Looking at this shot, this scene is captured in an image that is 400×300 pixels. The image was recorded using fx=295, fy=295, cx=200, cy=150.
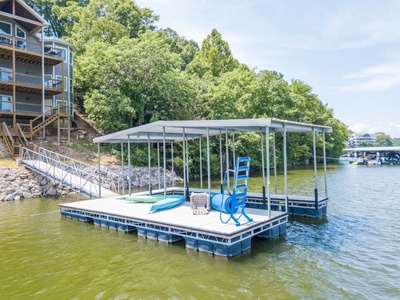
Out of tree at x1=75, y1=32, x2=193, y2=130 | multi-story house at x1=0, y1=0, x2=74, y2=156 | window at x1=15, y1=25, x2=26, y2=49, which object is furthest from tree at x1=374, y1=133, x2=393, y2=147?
window at x1=15, y1=25, x2=26, y2=49

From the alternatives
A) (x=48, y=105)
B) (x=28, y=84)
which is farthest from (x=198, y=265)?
(x=48, y=105)

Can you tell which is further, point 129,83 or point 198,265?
point 129,83

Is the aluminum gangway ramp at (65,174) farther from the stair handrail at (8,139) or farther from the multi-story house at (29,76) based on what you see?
the multi-story house at (29,76)

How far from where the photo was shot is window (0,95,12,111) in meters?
24.5

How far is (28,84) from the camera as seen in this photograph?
24469 millimetres

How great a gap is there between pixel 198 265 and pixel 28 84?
2374 centimetres

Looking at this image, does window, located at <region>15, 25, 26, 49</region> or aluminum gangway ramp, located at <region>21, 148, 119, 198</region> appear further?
window, located at <region>15, 25, 26, 49</region>

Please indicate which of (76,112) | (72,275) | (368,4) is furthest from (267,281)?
(76,112)

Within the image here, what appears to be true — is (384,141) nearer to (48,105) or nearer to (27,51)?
(48,105)

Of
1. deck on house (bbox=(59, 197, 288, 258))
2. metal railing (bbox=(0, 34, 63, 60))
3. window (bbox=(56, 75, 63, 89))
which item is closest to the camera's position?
deck on house (bbox=(59, 197, 288, 258))

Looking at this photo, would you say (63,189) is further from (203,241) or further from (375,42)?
(375,42)

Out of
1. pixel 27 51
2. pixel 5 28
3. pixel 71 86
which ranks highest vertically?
pixel 5 28

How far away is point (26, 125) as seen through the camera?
24.5 metres

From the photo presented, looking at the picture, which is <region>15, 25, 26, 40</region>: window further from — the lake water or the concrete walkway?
the lake water
